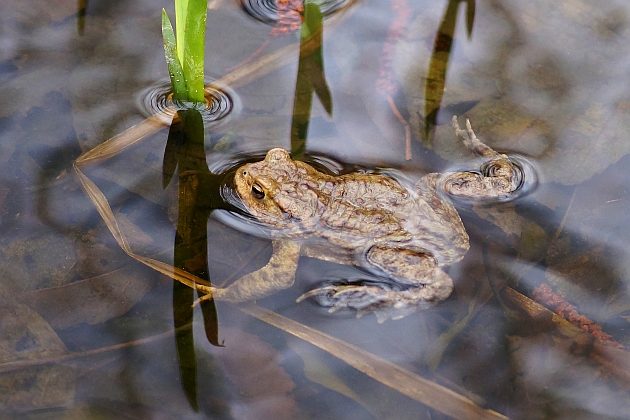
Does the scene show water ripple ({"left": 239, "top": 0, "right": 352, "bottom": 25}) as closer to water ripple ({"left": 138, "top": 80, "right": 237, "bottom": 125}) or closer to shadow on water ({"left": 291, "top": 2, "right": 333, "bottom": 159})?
shadow on water ({"left": 291, "top": 2, "right": 333, "bottom": 159})

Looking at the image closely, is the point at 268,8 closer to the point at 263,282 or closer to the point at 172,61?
the point at 172,61

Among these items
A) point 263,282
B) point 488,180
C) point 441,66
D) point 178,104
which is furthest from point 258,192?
point 441,66

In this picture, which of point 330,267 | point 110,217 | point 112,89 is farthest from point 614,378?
point 112,89

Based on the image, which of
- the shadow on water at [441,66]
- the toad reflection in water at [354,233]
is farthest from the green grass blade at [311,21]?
the toad reflection in water at [354,233]

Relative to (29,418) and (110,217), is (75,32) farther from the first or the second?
(29,418)

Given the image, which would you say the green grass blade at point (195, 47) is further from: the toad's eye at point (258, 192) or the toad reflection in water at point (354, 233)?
the toad's eye at point (258, 192)

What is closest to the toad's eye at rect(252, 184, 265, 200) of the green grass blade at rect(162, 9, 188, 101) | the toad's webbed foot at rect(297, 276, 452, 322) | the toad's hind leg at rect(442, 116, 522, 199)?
the toad's webbed foot at rect(297, 276, 452, 322)
